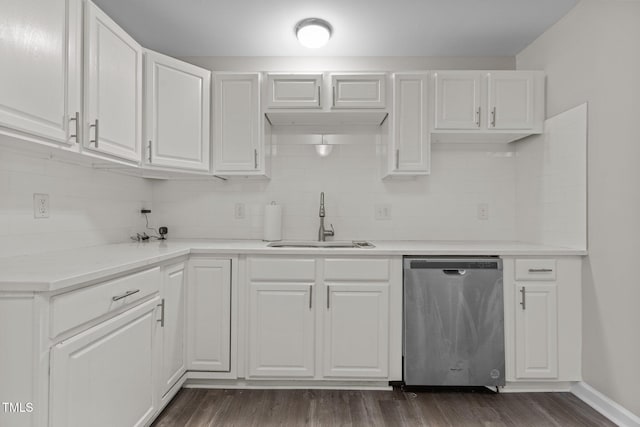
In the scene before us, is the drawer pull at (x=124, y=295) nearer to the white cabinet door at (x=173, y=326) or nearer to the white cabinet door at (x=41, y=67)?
the white cabinet door at (x=173, y=326)

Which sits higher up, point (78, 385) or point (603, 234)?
point (603, 234)

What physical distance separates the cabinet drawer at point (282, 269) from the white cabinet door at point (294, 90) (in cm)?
113

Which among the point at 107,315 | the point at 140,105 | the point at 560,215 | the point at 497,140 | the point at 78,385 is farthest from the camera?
the point at 497,140

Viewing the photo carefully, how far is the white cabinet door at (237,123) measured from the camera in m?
2.59

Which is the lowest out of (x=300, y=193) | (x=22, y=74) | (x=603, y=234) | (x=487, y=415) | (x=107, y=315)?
(x=487, y=415)

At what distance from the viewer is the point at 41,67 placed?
54.6 inches

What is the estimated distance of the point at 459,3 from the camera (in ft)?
7.11

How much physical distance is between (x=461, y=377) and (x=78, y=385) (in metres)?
2.03

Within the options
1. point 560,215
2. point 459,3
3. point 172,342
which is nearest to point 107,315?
point 172,342

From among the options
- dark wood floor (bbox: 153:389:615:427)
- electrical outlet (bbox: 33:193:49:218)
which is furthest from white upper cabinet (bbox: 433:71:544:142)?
electrical outlet (bbox: 33:193:49:218)

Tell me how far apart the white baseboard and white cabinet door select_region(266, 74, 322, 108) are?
2495mm

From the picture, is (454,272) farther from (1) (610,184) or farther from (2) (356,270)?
(1) (610,184)

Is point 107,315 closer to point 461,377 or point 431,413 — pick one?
point 431,413

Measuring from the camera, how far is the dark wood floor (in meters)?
1.92
